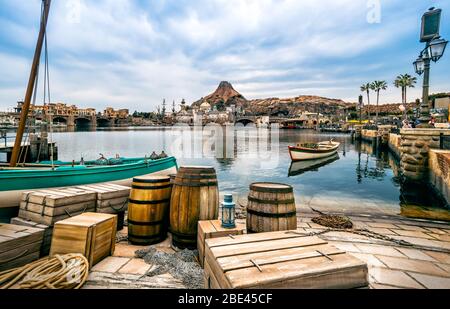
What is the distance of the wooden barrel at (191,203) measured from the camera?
4.57 meters

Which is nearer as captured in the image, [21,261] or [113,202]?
[21,261]

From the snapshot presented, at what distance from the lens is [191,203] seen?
15.0 ft

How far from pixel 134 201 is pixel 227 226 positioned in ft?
6.40

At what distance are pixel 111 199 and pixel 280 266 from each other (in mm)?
3927

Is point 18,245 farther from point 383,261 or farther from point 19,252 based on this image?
point 383,261

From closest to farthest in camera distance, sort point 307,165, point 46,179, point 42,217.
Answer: point 42,217 → point 46,179 → point 307,165

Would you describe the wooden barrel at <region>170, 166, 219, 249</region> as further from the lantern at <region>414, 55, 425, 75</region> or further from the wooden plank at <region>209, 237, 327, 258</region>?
the lantern at <region>414, 55, 425, 75</region>

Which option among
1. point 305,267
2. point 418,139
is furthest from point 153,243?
point 418,139

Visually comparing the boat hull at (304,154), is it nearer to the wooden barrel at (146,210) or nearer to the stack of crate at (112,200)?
the stack of crate at (112,200)

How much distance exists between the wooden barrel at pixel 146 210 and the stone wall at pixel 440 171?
11.3 m

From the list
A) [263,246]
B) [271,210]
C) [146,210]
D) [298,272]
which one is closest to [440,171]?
[271,210]

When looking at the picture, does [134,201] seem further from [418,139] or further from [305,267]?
[418,139]

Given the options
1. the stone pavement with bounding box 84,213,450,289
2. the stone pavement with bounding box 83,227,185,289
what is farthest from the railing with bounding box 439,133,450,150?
the stone pavement with bounding box 83,227,185,289

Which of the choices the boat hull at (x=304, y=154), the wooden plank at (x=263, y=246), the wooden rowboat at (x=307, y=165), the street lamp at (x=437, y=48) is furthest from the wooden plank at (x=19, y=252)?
the boat hull at (x=304, y=154)
